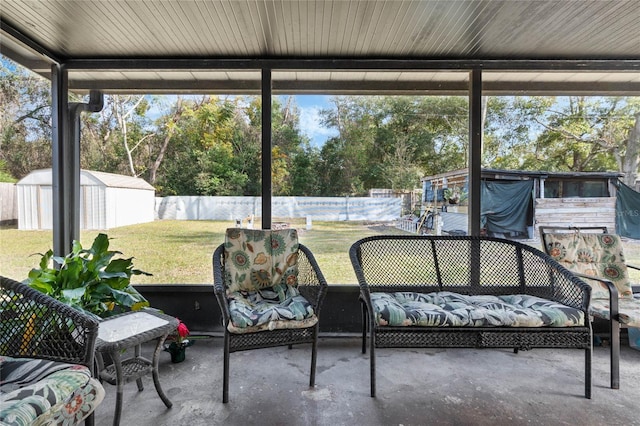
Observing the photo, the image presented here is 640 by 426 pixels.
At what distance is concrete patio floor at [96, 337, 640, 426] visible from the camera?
1.77m

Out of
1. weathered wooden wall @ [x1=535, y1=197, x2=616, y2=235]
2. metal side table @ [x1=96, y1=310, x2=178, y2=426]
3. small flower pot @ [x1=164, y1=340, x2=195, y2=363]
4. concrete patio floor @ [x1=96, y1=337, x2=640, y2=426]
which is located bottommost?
concrete patio floor @ [x1=96, y1=337, x2=640, y2=426]

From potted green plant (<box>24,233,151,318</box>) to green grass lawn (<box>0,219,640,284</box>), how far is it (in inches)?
29.5

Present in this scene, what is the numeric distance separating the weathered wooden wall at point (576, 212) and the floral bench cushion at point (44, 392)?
3.31m

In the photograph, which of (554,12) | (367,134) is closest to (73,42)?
(367,134)

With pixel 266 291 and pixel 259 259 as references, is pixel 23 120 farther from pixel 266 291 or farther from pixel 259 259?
pixel 266 291

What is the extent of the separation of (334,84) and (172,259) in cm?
216

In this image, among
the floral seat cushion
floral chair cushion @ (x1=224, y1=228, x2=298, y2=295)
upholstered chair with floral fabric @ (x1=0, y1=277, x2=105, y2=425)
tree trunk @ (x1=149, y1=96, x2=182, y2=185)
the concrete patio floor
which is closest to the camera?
upholstered chair with floral fabric @ (x1=0, y1=277, x2=105, y2=425)

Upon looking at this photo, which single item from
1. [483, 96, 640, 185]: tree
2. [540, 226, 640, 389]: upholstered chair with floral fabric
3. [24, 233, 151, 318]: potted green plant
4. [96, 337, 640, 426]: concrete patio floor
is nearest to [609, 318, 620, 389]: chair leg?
[96, 337, 640, 426]: concrete patio floor

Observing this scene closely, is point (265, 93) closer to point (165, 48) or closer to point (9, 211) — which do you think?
point (165, 48)

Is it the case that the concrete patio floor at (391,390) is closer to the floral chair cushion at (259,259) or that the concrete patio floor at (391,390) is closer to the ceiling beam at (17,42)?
the floral chair cushion at (259,259)

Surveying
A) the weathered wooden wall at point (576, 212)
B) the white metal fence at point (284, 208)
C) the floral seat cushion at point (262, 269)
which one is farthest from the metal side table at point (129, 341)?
the weathered wooden wall at point (576, 212)

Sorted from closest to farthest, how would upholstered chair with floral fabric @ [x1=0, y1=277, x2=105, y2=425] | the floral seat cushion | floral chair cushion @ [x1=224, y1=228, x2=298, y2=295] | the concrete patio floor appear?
upholstered chair with floral fabric @ [x1=0, y1=277, x2=105, y2=425] < the concrete patio floor < the floral seat cushion < floral chair cushion @ [x1=224, y1=228, x2=298, y2=295]

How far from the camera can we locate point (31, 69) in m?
2.71

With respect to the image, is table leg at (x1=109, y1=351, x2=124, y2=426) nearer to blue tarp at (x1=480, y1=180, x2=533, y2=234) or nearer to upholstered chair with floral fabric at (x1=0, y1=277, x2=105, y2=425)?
upholstered chair with floral fabric at (x1=0, y1=277, x2=105, y2=425)
